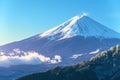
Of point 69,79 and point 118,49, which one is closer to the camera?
point 69,79

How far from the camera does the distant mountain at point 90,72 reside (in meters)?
152

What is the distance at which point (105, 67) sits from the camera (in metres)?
161

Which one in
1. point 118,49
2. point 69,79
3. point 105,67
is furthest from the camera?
point 118,49

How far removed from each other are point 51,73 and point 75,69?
967 cm

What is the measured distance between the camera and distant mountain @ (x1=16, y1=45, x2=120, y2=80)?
15212cm

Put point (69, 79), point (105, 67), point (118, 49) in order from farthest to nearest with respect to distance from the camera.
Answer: point (118, 49)
point (105, 67)
point (69, 79)

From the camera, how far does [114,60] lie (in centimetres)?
16475

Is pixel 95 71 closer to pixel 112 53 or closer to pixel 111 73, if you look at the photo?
pixel 111 73

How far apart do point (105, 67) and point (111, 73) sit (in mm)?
6871

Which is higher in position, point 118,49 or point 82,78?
point 118,49

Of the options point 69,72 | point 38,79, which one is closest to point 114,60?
point 69,72

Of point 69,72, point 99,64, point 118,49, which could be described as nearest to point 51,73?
point 69,72

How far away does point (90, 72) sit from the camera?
15575 centimetres

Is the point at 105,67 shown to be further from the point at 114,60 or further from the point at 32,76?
the point at 32,76
